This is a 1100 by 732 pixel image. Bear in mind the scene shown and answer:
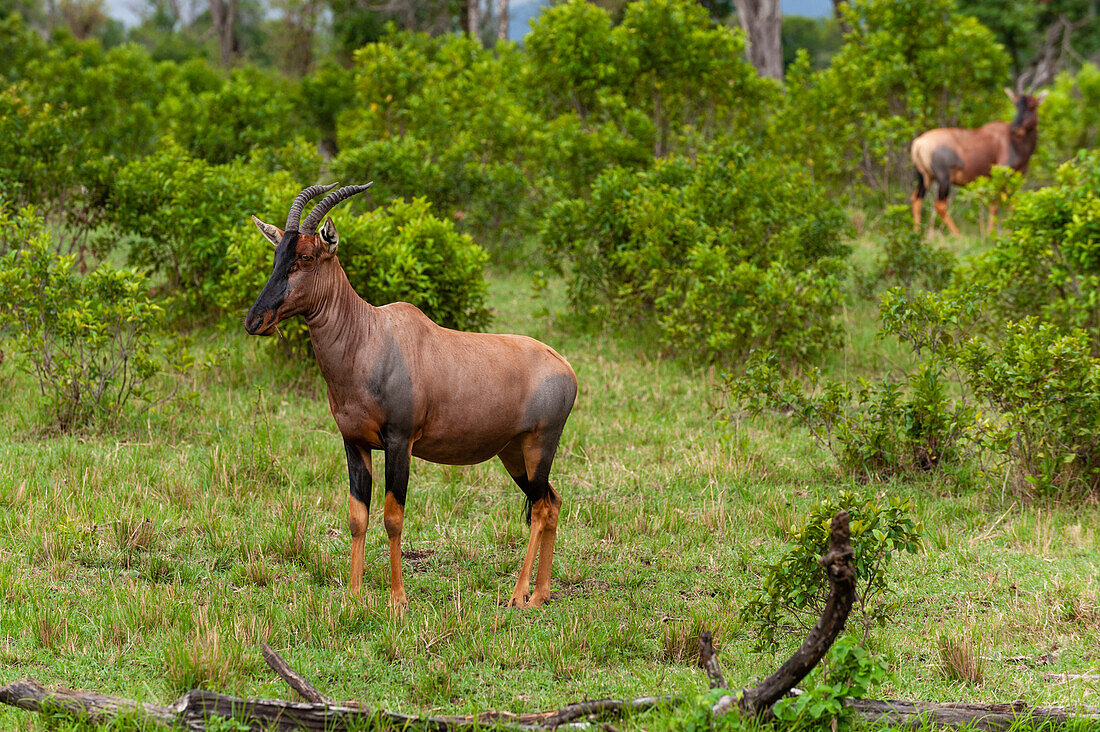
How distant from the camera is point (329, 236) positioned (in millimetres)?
5152

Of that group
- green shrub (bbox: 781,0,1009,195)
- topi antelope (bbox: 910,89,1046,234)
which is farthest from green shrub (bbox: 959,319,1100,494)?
green shrub (bbox: 781,0,1009,195)

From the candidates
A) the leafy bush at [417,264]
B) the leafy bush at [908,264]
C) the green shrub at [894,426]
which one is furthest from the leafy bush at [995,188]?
the leafy bush at [417,264]

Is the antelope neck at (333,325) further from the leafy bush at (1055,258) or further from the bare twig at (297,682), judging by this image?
the leafy bush at (1055,258)

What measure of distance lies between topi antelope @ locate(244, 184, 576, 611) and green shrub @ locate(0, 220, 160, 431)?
3.13 meters

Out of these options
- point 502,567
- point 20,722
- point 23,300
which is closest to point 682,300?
point 502,567

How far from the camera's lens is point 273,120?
16.5 meters

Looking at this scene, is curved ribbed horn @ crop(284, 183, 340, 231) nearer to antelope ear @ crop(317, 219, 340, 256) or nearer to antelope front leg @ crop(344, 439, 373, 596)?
antelope ear @ crop(317, 219, 340, 256)

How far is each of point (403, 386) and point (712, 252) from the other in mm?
5758

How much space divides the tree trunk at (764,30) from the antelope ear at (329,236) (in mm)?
18273

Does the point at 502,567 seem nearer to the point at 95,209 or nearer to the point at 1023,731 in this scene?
the point at 1023,731

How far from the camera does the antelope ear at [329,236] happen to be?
5102 millimetres

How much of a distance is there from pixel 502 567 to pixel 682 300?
5.40 meters

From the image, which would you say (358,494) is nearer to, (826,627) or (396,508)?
(396,508)

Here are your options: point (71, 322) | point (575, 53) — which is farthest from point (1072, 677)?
point (575, 53)
